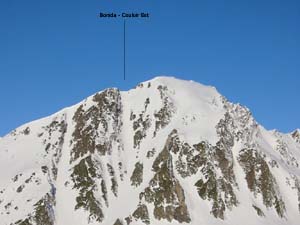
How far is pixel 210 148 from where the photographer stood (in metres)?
132

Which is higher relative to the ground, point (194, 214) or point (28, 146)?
point (28, 146)

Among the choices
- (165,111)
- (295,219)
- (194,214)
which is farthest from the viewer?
(165,111)

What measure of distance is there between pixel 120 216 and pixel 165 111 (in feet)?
113

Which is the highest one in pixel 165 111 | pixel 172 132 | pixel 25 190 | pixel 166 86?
pixel 166 86

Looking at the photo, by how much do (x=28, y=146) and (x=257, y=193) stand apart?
6432cm

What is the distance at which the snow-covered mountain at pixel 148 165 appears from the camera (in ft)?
399

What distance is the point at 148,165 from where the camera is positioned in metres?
131

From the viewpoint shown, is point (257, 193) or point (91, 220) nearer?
Result: point (91, 220)

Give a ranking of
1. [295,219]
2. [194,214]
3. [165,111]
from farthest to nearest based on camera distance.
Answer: [165,111] < [295,219] < [194,214]

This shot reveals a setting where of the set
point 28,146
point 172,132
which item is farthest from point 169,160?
point 28,146

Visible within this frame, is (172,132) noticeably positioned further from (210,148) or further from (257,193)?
(257,193)

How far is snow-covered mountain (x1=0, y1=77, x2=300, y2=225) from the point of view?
12150cm

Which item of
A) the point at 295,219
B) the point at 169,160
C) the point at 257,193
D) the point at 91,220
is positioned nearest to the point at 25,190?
the point at 91,220

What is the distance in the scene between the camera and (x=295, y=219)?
425 ft
